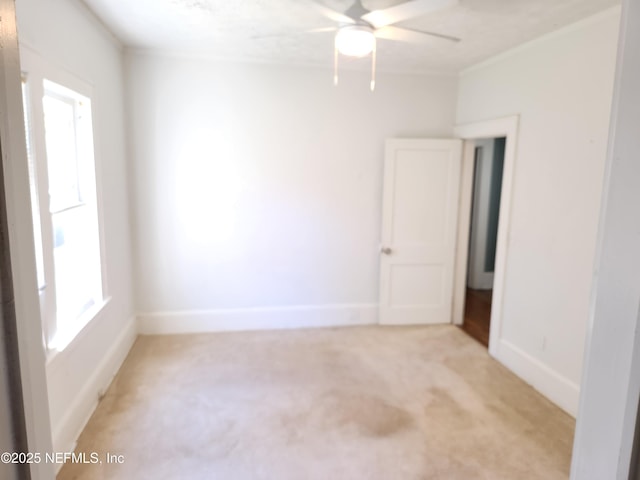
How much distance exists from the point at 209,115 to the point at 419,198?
7.29ft

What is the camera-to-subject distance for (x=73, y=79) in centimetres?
253

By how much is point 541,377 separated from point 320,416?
5.64 feet

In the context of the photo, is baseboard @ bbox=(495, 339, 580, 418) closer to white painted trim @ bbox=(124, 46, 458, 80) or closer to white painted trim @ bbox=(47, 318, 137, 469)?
white painted trim @ bbox=(124, 46, 458, 80)

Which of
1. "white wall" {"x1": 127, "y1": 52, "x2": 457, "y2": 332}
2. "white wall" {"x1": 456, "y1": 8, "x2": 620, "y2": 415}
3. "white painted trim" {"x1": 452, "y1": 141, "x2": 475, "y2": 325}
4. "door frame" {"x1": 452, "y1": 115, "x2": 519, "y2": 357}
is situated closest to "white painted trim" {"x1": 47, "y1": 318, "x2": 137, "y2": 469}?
"white wall" {"x1": 127, "y1": 52, "x2": 457, "y2": 332}

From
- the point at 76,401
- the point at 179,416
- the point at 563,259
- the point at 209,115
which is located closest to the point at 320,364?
the point at 179,416

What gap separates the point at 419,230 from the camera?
14.2 feet

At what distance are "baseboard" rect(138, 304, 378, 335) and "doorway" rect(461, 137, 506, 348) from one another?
5.90 ft

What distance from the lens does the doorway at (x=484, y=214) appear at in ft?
18.3

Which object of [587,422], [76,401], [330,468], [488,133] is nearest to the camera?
[587,422]

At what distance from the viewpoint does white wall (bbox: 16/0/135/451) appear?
2.21 meters

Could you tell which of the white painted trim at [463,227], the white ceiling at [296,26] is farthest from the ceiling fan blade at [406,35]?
the white painted trim at [463,227]

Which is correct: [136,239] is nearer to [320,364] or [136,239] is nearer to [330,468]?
[320,364]

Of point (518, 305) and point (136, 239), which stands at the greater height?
point (136, 239)

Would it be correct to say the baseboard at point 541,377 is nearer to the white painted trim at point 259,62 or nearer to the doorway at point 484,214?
the doorway at point 484,214
